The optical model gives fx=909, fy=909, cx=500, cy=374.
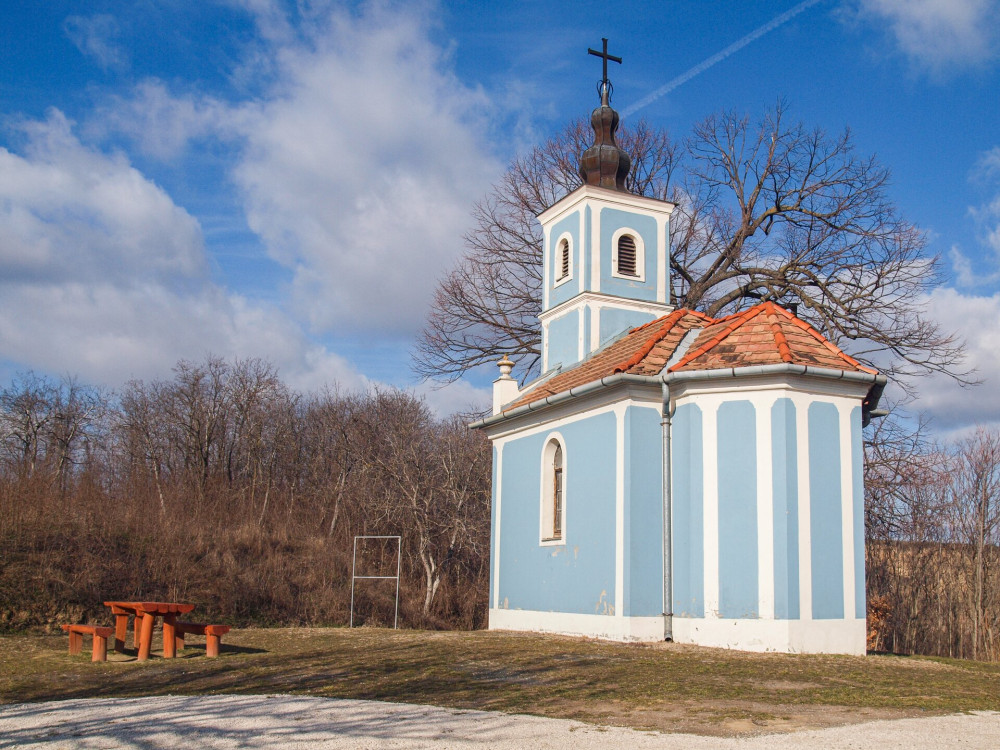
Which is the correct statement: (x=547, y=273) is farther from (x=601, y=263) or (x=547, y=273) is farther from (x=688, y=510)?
(x=688, y=510)

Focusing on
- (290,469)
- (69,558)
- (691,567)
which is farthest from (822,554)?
(290,469)

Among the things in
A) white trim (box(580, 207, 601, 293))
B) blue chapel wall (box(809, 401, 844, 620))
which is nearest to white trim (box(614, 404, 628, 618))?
blue chapel wall (box(809, 401, 844, 620))

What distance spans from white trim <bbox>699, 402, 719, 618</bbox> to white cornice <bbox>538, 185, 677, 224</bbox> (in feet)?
22.1

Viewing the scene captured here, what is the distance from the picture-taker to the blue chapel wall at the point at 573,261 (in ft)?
61.0

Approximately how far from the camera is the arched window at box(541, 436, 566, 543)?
16.0m

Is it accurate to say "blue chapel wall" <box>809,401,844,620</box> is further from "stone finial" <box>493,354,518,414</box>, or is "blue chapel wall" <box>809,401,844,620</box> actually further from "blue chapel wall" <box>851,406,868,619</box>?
"stone finial" <box>493,354,518,414</box>

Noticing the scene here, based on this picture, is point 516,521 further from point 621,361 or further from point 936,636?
point 936,636

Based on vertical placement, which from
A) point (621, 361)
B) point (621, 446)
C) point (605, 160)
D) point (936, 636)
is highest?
point (605, 160)

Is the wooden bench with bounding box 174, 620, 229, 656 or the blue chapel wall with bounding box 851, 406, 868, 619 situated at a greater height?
the blue chapel wall with bounding box 851, 406, 868, 619

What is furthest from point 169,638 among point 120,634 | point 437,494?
point 437,494

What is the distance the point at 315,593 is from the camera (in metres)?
21.9

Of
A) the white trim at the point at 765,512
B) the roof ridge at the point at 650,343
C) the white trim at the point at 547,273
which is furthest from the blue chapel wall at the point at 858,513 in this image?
the white trim at the point at 547,273

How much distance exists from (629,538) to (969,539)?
66.4 ft

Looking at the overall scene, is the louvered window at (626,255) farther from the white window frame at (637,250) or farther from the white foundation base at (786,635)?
the white foundation base at (786,635)
